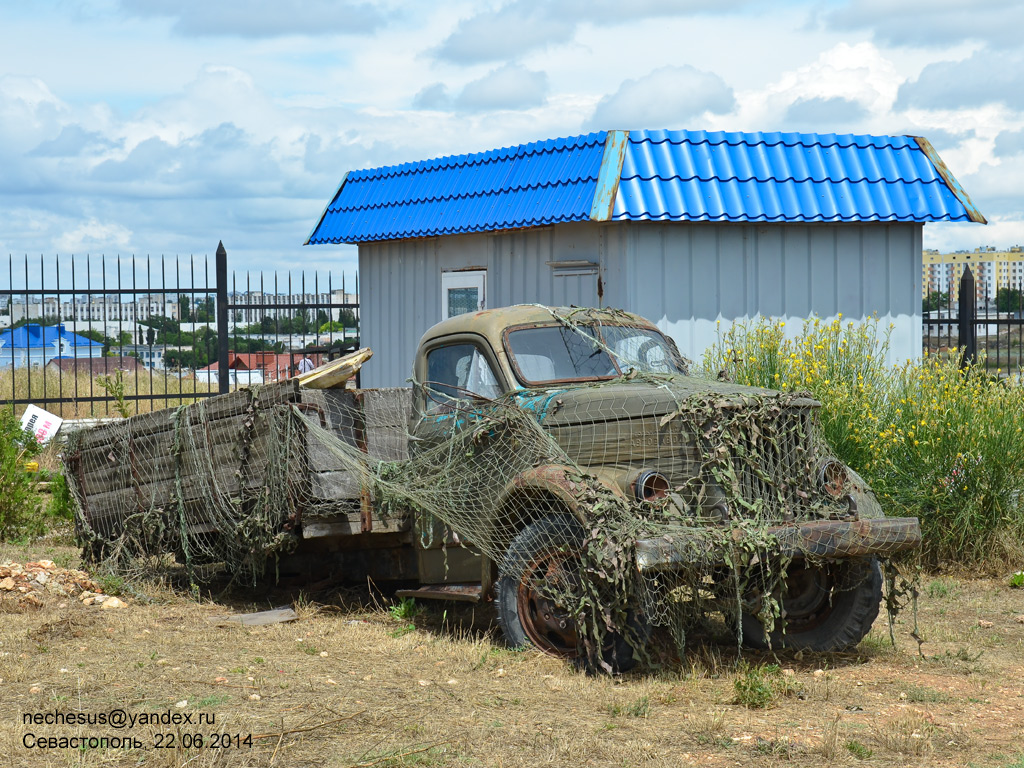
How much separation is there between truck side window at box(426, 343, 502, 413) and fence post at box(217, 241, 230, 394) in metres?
8.82

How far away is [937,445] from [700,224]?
290 centimetres

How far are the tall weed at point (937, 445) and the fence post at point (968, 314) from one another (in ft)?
18.8

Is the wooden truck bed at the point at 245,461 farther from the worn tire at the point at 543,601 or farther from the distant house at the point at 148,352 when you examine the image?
the distant house at the point at 148,352

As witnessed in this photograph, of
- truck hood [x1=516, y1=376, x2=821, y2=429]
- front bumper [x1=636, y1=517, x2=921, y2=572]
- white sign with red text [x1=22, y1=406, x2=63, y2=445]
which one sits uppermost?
truck hood [x1=516, y1=376, x2=821, y2=429]

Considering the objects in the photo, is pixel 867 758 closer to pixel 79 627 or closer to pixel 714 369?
pixel 79 627

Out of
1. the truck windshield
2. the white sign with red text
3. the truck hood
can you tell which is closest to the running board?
the truck hood

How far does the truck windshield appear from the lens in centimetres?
679

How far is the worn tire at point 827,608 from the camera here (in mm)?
6234

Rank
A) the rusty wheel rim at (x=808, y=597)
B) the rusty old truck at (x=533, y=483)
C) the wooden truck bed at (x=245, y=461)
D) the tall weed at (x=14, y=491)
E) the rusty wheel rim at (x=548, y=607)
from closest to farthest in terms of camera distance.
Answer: the rusty old truck at (x=533, y=483) → the rusty wheel rim at (x=548, y=607) → the rusty wheel rim at (x=808, y=597) → the wooden truck bed at (x=245, y=461) → the tall weed at (x=14, y=491)

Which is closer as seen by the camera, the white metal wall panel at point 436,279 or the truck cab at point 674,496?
the truck cab at point 674,496

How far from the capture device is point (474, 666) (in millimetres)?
5973

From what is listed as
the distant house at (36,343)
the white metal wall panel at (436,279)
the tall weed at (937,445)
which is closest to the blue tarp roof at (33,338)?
the distant house at (36,343)

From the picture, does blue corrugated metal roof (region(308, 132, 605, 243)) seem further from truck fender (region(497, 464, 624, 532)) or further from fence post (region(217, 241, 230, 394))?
truck fender (region(497, 464, 624, 532))

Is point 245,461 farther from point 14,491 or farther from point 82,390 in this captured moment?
point 82,390
